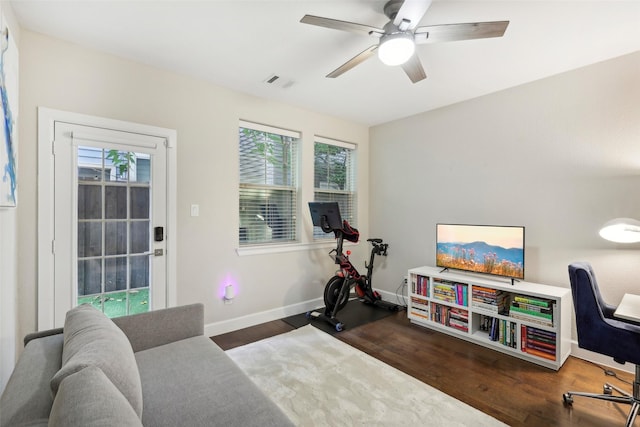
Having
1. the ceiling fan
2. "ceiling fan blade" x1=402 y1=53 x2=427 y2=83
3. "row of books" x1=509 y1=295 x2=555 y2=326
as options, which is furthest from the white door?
"row of books" x1=509 y1=295 x2=555 y2=326

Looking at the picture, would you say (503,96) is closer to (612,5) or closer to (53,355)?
(612,5)

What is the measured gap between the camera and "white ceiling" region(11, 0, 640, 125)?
6.22 feet

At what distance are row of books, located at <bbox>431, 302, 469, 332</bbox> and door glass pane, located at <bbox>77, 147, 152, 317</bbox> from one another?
294cm

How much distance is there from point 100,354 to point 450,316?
3069 millimetres

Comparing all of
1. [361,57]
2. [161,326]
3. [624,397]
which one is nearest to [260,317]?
[161,326]

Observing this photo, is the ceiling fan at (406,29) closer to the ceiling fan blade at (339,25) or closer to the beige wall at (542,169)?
the ceiling fan blade at (339,25)

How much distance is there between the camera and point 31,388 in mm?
1101

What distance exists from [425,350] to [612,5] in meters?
2.93

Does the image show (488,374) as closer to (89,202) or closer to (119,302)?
(119,302)

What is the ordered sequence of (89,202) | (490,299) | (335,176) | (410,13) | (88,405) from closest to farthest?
(88,405) → (410,13) → (89,202) → (490,299) → (335,176)

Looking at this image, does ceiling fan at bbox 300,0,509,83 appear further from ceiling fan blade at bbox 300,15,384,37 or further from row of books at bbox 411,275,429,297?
row of books at bbox 411,275,429,297

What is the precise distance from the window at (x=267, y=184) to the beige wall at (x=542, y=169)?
1.56 m

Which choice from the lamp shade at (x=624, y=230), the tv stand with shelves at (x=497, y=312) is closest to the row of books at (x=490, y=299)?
the tv stand with shelves at (x=497, y=312)

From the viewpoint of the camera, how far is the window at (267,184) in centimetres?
340
